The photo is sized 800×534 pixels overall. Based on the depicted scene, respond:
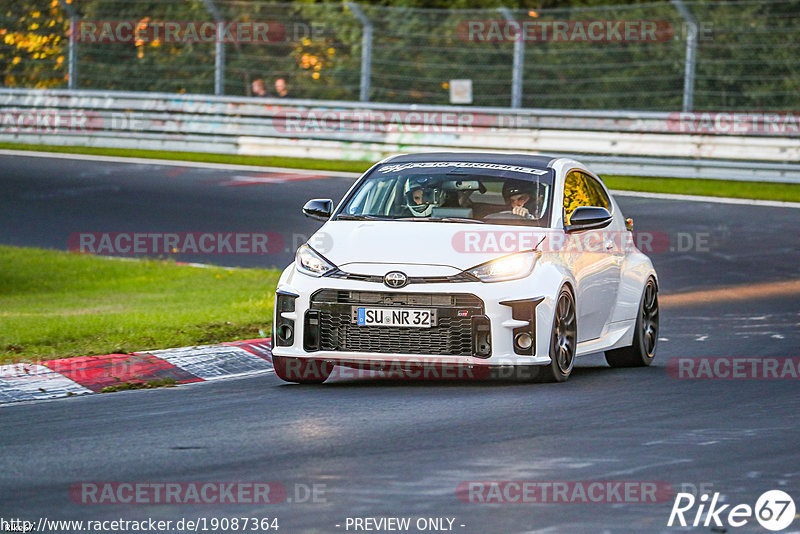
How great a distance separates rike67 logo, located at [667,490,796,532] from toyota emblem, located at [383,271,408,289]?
3213mm

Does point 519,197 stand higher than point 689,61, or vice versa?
point 689,61

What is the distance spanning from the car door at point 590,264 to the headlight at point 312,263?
163cm

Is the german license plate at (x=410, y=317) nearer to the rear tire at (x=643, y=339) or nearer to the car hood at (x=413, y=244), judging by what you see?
the car hood at (x=413, y=244)

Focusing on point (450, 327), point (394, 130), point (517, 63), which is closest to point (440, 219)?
point (450, 327)

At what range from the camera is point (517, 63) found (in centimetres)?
2659

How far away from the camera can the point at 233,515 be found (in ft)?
20.3

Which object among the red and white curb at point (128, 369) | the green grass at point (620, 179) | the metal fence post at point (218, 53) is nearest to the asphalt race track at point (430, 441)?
the red and white curb at point (128, 369)

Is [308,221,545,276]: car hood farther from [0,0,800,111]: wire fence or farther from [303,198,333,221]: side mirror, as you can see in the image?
[0,0,800,111]: wire fence

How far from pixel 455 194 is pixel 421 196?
230 millimetres

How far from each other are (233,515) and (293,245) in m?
13.1

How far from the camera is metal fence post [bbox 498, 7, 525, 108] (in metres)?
26.4

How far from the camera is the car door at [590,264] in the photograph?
408 inches

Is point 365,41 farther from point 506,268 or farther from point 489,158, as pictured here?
point 506,268

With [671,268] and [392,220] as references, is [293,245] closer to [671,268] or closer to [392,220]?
[671,268]
